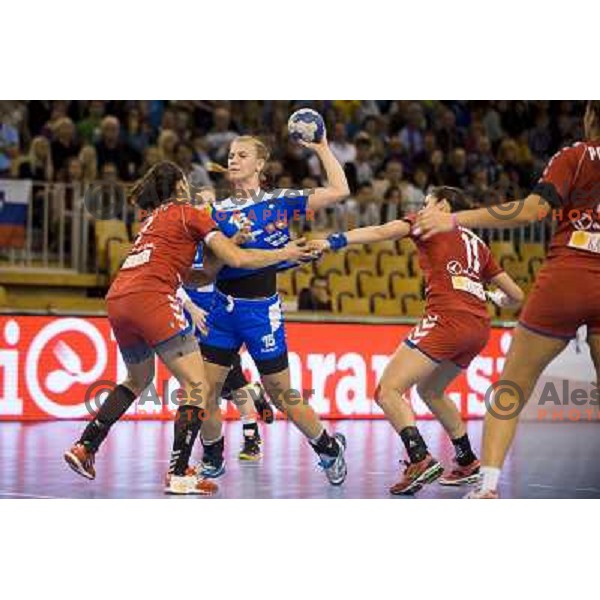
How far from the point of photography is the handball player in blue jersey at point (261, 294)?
734 cm

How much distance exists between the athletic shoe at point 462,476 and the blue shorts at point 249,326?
137cm

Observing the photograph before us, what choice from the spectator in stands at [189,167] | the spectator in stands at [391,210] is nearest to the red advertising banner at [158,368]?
the spectator in stands at [391,210]

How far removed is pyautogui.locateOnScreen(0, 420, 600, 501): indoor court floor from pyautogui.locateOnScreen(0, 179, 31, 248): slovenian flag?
117 inches

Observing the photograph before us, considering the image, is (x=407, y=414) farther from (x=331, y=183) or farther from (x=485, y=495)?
(x=331, y=183)

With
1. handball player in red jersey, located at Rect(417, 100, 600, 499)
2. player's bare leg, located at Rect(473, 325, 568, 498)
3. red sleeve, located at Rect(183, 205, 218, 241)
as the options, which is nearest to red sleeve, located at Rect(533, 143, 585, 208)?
handball player in red jersey, located at Rect(417, 100, 600, 499)

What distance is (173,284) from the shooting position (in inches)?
283

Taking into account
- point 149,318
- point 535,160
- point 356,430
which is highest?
point 535,160

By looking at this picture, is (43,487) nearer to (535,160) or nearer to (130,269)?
(130,269)

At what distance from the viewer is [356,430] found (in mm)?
12367

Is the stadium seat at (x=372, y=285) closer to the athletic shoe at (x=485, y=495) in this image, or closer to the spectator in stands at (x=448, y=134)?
the spectator in stands at (x=448, y=134)

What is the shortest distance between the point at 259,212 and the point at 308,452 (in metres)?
2.99

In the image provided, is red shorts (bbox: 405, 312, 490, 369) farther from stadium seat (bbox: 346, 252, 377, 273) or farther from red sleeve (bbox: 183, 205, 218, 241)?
stadium seat (bbox: 346, 252, 377, 273)

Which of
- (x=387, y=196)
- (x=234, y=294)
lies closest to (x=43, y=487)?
(x=234, y=294)

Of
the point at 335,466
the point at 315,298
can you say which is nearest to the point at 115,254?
the point at 315,298
